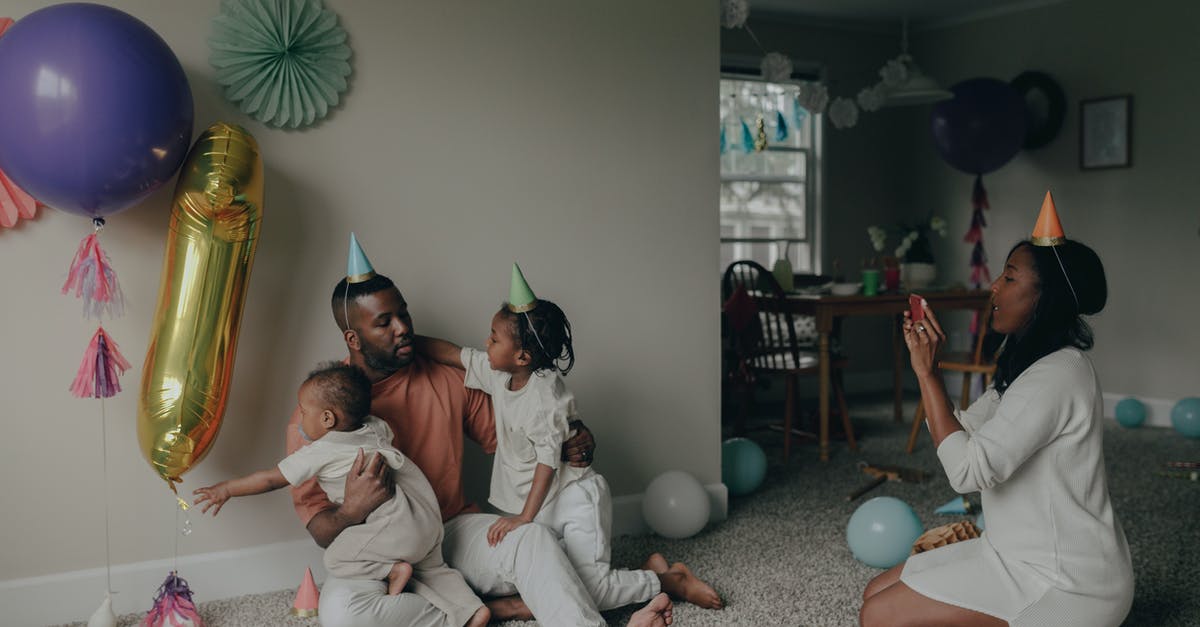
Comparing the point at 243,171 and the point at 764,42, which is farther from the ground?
the point at 764,42

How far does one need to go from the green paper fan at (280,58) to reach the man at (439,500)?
0.49 m

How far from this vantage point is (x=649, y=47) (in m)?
3.14

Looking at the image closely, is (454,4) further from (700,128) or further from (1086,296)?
(1086,296)

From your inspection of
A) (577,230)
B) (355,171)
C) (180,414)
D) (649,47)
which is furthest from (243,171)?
(649,47)

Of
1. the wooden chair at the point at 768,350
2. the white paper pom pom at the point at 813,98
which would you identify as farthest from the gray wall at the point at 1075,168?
the wooden chair at the point at 768,350

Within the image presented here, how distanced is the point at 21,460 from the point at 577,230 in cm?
164

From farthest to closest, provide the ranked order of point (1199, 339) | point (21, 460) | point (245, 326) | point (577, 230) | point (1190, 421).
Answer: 1. point (1199, 339)
2. point (1190, 421)
3. point (577, 230)
4. point (245, 326)
5. point (21, 460)

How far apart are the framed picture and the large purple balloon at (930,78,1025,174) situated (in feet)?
1.22

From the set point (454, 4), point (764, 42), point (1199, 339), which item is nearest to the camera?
point (454, 4)

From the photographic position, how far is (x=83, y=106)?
2.01 metres

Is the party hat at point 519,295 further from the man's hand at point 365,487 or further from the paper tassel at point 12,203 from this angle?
the paper tassel at point 12,203

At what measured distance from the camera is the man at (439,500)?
88.9 inches

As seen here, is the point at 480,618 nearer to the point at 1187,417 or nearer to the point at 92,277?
the point at 92,277

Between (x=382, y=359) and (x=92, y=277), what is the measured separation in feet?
2.27
